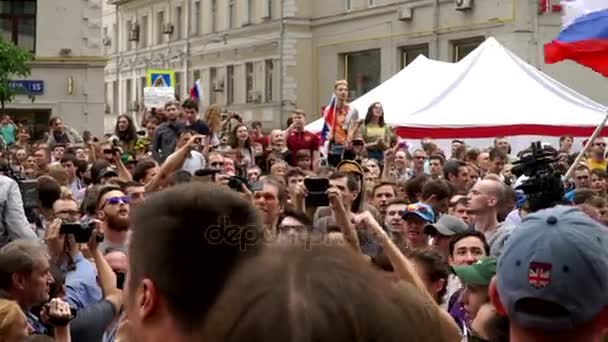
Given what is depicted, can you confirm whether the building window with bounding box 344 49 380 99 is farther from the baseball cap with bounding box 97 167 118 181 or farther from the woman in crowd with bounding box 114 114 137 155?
the baseball cap with bounding box 97 167 118 181

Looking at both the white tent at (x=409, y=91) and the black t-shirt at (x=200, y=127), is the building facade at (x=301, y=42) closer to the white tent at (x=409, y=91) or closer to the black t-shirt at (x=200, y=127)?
the white tent at (x=409, y=91)

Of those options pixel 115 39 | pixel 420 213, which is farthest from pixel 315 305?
pixel 115 39

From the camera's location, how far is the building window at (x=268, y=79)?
5103cm

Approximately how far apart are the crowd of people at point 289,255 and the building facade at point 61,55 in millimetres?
24429

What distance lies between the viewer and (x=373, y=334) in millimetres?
1984

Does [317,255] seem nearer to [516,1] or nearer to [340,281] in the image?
[340,281]

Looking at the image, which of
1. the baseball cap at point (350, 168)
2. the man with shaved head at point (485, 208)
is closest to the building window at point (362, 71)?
the baseball cap at point (350, 168)

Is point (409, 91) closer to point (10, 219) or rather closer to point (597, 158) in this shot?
point (597, 158)

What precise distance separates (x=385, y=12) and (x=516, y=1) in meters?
7.68

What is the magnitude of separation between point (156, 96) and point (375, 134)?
5942 mm

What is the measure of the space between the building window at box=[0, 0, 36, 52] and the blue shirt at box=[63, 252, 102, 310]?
33.3m

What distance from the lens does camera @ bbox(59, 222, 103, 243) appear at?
6691 millimetres

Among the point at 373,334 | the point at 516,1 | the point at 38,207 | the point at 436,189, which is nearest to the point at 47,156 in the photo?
the point at 38,207

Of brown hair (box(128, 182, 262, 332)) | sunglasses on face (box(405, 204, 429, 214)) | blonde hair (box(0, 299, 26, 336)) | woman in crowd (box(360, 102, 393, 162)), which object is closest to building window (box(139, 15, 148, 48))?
woman in crowd (box(360, 102, 393, 162))
